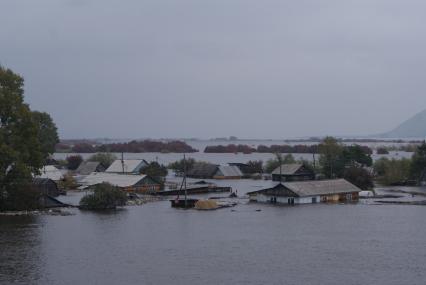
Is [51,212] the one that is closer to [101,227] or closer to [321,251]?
[101,227]

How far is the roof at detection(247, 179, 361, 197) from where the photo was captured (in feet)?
120

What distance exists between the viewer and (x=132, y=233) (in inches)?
995

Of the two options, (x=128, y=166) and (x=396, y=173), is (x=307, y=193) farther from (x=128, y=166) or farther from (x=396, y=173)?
(x=128, y=166)

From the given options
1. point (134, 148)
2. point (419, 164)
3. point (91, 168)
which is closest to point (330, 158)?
point (419, 164)

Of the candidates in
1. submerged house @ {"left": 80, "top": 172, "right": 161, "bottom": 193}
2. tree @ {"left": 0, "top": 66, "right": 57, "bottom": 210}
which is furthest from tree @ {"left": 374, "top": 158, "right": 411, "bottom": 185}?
tree @ {"left": 0, "top": 66, "right": 57, "bottom": 210}

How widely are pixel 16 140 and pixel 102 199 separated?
5504 millimetres

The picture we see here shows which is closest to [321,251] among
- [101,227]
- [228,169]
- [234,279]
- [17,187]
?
[234,279]

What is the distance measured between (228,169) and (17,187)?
31621mm

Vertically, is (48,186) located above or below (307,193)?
above

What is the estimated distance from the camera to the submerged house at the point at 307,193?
36625 millimetres

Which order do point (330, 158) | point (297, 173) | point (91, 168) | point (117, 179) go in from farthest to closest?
point (91, 168), point (330, 158), point (297, 173), point (117, 179)

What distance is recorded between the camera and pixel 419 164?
50.6 meters

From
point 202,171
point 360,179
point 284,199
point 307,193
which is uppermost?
point 202,171

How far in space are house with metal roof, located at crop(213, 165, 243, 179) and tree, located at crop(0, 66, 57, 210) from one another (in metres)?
29.4
